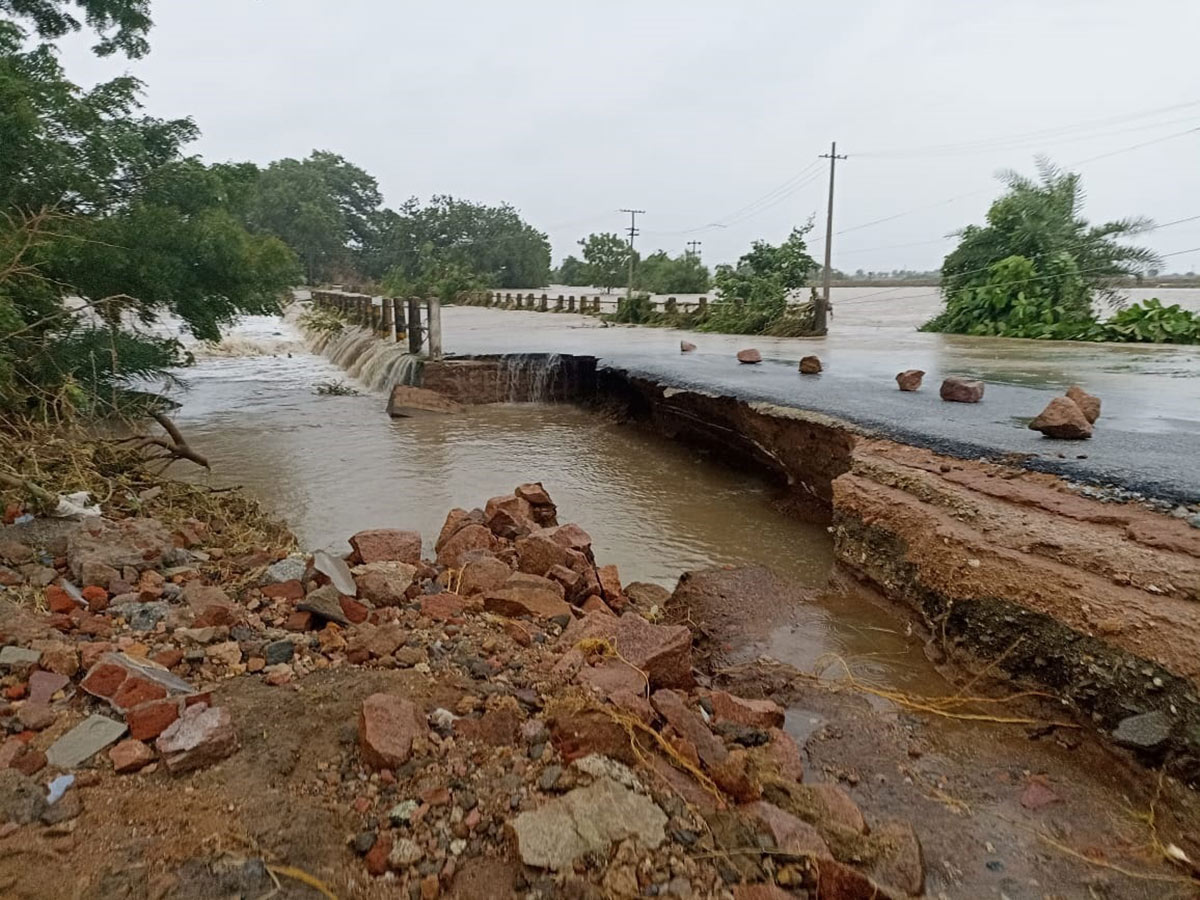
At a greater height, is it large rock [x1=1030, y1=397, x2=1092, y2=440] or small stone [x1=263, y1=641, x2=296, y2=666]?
large rock [x1=1030, y1=397, x2=1092, y2=440]

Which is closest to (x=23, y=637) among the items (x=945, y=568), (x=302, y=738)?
(x=302, y=738)

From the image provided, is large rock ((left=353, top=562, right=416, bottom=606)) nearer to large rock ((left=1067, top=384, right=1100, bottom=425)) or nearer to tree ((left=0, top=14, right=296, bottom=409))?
tree ((left=0, top=14, right=296, bottom=409))

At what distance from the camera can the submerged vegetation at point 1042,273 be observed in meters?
15.9

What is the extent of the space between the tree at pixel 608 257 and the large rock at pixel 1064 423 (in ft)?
152

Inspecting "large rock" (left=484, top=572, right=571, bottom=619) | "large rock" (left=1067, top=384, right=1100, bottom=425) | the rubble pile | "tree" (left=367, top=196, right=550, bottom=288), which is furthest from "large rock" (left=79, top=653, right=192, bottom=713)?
"tree" (left=367, top=196, right=550, bottom=288)

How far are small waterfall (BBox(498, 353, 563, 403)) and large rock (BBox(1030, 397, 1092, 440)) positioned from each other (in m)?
8.16

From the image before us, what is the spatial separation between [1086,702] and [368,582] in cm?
293

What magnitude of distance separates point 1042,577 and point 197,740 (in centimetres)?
310

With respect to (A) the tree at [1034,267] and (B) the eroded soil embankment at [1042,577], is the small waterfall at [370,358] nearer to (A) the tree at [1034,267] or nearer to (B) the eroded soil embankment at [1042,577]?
(B) the eroded soil embankment at [1042,577]

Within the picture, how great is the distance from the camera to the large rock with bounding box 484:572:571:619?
11.4ft

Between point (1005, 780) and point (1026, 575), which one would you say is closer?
point (1005, 780)

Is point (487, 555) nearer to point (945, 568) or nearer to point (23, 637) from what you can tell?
point (23, 637)

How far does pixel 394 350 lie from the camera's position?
13641 mm

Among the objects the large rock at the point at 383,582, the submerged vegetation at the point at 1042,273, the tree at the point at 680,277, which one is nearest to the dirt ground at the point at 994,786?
the large rock at the point at 383,582
